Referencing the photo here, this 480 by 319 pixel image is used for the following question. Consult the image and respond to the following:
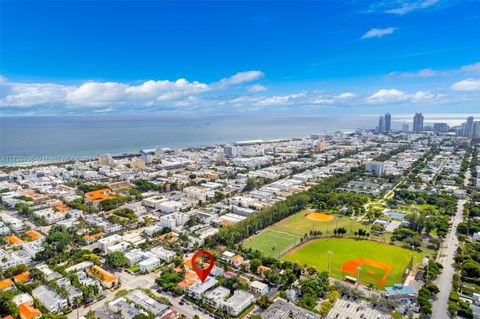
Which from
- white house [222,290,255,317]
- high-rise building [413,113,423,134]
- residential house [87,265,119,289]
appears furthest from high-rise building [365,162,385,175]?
high-rise building [413,113,423,134]

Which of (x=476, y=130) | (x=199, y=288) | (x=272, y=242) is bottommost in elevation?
(x=272, y=242)

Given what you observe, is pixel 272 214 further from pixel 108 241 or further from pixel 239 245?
pixel 108 241

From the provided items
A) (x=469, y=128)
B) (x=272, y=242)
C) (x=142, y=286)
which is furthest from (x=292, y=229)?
(x=469, y=128)

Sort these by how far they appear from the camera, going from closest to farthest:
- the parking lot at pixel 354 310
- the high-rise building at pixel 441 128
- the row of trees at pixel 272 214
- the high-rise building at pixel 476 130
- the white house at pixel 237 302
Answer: the parking lot at pixel 354 310
the white house at pixel 237 302
the row of trees at pixel 272 214
the high-rise building at pixel 476 130
the high-rise building at pixel 441 128

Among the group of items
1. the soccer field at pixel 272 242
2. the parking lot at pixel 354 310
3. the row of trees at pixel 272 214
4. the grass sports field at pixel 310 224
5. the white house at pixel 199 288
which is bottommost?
the parking lot at pixel 354 310

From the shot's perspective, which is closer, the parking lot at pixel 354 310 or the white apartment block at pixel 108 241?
the parking lot at pixel 354 310

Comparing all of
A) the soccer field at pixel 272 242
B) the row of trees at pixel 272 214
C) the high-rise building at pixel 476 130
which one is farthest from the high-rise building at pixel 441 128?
the soccer field at pixel 272 242

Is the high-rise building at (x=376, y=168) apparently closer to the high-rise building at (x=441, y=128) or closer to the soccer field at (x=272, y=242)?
the soccer field at (x=272, y=242)

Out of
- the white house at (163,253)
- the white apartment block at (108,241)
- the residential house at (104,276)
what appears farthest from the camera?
the white apartment block at (108,241)
